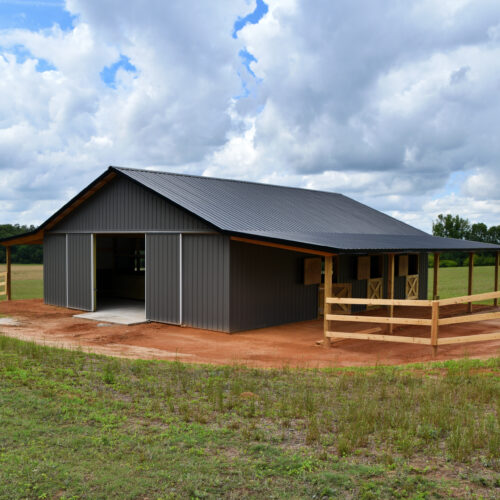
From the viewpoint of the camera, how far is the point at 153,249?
1619cm

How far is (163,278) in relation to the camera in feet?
52.0

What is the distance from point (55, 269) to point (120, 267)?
3665 millimetres

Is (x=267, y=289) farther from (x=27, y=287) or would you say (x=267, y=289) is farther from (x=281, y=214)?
(x=27, y=287)

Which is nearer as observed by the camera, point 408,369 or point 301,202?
point 408,369

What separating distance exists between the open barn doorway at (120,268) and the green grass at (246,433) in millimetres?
13161

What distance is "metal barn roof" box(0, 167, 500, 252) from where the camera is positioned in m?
14.6

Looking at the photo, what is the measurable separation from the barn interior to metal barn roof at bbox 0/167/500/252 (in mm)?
2824

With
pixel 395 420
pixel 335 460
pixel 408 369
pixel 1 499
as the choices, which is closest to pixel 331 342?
pixel 408 369

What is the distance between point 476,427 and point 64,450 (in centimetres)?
448

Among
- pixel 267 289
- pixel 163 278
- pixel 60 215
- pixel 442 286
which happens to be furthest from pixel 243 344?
pixel 442 286

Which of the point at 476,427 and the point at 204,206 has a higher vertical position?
the point at 204,206

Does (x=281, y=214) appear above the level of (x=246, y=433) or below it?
above

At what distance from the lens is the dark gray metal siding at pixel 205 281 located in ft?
47.2

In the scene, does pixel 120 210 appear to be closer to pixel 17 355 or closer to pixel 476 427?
pixel 17 355
